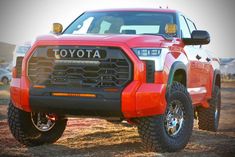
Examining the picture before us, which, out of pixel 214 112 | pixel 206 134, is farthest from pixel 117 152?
pixel 214 112

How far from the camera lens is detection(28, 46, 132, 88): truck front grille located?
5.88m

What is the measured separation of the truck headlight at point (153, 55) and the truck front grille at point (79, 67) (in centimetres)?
18

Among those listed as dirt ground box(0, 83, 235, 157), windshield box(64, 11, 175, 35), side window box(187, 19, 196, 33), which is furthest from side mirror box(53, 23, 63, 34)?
side window box(187, 19, 196, 33)

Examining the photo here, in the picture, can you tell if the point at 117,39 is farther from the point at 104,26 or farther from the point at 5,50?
the point at 5,50

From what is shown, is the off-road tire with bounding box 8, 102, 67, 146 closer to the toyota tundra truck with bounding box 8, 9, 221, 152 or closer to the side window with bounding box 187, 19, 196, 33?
the toyota tundra truck with bounding box 8, 9, 221, 152

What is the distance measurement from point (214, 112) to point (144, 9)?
2.87 m

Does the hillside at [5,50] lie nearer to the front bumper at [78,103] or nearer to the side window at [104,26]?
the side window at [104,26]

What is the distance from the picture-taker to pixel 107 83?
5.93 meters

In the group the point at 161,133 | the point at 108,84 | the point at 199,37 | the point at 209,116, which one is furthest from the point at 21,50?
the point at 209,116

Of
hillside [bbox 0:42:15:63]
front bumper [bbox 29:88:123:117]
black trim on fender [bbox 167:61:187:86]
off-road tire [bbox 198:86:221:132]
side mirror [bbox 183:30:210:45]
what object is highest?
side mirror [bbox 183:30:210:45]

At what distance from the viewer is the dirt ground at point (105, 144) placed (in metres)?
6.39

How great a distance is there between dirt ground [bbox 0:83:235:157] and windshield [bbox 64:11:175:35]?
1.64 meters

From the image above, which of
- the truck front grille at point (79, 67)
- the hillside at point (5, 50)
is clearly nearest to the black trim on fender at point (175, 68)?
the truck front grille at point (79, 67)

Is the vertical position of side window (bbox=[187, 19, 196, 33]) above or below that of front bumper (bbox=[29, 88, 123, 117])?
above
